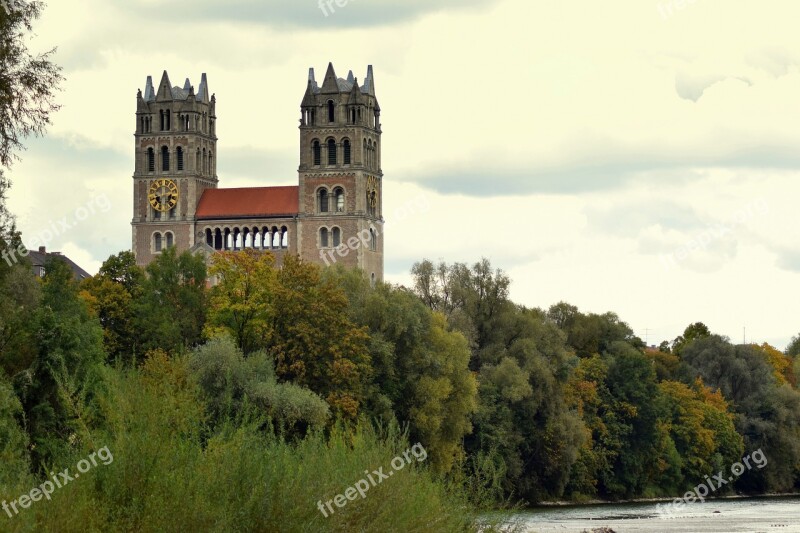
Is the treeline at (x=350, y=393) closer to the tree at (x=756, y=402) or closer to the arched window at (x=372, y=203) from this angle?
the tree at (x=756, y=402)

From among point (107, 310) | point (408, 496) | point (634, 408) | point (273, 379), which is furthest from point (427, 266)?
point (408, 496)

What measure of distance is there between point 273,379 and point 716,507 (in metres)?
34.5

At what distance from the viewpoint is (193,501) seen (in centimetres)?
2403

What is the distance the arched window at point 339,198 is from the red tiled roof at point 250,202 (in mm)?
3366

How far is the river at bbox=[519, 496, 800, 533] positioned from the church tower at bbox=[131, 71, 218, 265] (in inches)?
2664

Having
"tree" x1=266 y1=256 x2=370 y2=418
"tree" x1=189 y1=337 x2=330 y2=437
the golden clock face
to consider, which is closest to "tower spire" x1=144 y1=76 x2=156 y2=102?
the golden clock face

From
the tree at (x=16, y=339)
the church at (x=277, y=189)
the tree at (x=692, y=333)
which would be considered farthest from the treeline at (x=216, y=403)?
the church at (x=277, y=189)

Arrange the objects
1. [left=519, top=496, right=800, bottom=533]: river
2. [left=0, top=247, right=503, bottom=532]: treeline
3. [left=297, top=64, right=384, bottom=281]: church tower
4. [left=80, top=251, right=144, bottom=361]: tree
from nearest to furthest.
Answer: [left=0, top=247, right=503, bottom=532]: treeline < [left=519, top=496, right=800, bottom=533]: river < [left=80, top=251, right=144, bottom=361]: tree < [left=297, top=64, right=384, bottom=281]: church tower

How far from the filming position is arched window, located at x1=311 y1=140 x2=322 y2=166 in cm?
13875

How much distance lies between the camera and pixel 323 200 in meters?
138

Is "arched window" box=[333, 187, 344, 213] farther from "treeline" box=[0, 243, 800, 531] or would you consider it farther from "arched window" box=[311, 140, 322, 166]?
"treeline" box=[0, 243, 800, 531]

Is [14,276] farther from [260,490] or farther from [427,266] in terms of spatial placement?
[427,266]

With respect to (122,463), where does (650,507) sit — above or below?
below

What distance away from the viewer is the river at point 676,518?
61.5 metres
